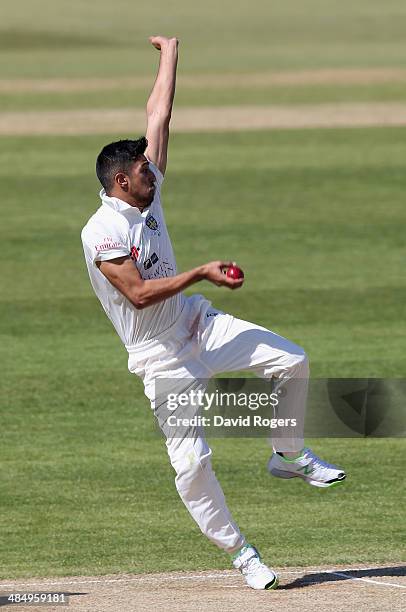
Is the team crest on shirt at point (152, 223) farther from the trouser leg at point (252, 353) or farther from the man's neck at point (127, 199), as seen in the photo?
the trouser leg at point (252, 353)

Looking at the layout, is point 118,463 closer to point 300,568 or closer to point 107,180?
point 300,568

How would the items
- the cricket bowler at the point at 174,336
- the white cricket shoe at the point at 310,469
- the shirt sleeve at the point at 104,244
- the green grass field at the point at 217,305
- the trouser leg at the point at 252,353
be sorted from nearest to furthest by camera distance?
1. the shirt sleeve at the point at 104,244
2. the cricket bowler at the point at 174,336
3. the trouser leg at the point at 252,353
4. the white cricket shoe at the point at 310,469
5. the green grass field at the point at 217,305

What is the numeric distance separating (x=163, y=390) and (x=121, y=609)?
4.25 ft

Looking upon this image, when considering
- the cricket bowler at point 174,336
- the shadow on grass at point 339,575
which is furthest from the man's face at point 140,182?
the shadow on grass at point 339,575

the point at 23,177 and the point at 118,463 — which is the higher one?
the point at 23,177

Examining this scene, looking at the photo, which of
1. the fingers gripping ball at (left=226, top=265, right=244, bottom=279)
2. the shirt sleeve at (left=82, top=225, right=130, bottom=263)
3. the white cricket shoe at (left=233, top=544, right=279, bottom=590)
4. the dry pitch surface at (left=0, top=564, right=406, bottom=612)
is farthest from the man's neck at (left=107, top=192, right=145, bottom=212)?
the dry pitch surface at (left=0, top=564, right=406, bottom=612)

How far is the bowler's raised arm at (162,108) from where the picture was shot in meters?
8.95

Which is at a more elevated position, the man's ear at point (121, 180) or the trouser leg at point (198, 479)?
the man's ear at point (121, 180)

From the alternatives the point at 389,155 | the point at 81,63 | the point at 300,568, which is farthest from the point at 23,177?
the point at 81,63

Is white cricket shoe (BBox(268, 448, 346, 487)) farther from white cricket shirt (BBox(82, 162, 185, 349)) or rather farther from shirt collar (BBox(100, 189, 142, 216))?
shirt collar (BBox(100, 189, 142, 216))

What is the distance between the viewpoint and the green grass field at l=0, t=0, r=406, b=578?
9984 mm

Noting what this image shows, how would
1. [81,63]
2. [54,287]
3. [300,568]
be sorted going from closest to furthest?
[300,568], [54,287], [81,63]

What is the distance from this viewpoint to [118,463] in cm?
1152

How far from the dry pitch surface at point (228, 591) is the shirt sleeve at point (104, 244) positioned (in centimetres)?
194
